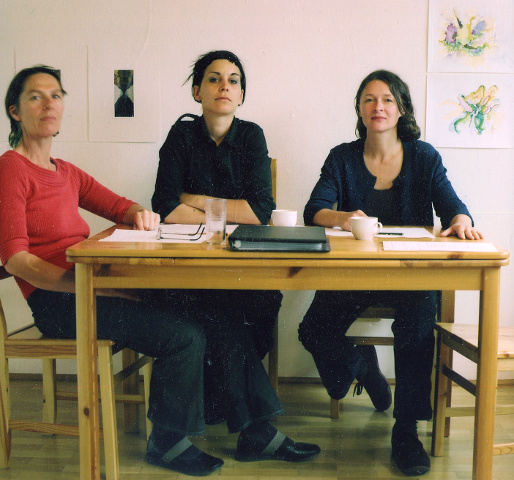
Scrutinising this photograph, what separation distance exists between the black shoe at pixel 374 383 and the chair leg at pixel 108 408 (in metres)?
0.97

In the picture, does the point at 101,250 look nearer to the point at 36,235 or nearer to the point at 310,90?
the point at 36,235

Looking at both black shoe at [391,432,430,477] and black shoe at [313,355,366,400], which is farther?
black shoe at [313,355,366,400]

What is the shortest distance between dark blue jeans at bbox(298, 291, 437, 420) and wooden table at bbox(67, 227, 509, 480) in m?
0.36

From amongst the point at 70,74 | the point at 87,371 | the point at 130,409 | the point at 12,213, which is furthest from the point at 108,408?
the point at 70,74

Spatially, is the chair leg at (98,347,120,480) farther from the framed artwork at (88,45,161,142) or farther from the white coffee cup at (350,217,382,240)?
the framed artwork at (88,45,161,142)

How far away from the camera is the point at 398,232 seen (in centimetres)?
177

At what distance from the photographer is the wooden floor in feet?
5.78

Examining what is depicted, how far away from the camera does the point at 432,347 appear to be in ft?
6.16

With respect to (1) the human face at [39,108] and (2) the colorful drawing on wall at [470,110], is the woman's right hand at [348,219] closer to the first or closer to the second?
(2) the colorful drawing on wall at [470,110]

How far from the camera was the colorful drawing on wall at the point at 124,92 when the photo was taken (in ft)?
8.20

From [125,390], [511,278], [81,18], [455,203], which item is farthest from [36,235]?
[511,278]

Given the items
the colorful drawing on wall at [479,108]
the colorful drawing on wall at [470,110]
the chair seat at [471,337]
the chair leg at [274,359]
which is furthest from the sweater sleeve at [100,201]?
the colorful drawing on wall at [479,108]

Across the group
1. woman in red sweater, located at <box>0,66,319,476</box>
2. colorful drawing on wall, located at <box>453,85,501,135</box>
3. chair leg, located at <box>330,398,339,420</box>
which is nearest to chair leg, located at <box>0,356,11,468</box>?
woman in red sweater, located at <box>0,66,319,476</box>

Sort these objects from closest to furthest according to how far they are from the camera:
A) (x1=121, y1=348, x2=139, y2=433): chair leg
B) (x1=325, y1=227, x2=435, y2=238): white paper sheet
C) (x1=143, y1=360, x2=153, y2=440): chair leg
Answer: (x1=325, y1=227, x2=435, y2=238): white paper sheet
(x1=143, y1=360, x2=153, y2=440): chair leg
(x1=121, y1=348, x2=139, y2=433): chair leg
